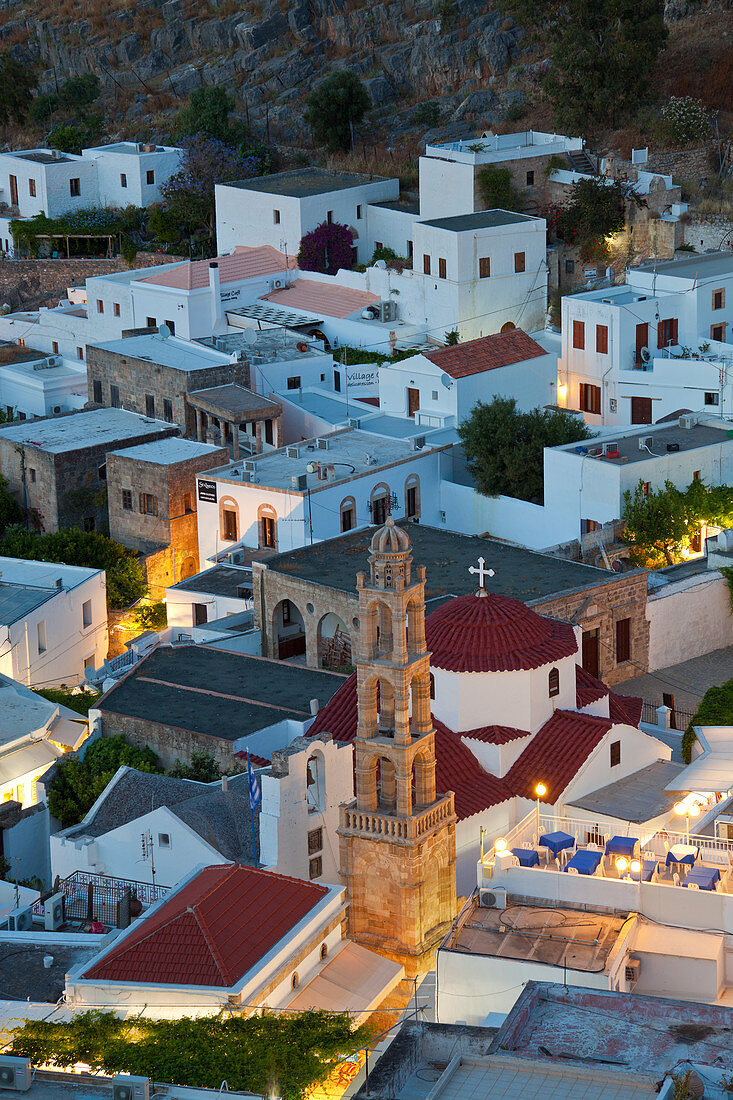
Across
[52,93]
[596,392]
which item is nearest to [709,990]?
[596,392]

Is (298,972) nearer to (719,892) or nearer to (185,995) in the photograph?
(185,995)

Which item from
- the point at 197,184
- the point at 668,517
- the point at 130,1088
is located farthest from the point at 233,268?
the point at 130,1088

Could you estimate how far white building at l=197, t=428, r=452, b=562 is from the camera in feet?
194

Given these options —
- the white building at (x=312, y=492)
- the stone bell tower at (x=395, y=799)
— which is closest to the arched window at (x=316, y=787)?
the stone bell tower at (x=395, y=799)

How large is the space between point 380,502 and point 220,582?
232 inches

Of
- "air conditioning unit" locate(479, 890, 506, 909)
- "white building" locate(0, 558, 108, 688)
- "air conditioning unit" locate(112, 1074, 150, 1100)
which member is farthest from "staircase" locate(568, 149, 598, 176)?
"air conditioning unit" locate(112, 1074, 150, 1100)

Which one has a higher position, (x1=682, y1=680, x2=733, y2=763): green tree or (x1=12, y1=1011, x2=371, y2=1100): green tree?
(x1=12, y1=1011, x2=371, y2=1100): green tree

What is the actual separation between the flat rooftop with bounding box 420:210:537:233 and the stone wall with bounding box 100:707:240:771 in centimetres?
2952

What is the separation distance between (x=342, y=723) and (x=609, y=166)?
39990 millimetres

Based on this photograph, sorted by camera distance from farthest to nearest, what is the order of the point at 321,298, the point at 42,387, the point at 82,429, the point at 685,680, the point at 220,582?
the point at 321,298
the point at 42,387
the point at 82,429
the point at 220,582
the point at 685,680

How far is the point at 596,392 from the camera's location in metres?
66.2

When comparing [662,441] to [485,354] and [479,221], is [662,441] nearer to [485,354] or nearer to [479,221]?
[485,354]

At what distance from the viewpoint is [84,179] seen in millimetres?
93375

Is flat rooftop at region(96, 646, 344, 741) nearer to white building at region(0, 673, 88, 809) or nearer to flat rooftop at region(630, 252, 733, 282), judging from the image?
white building at region(0, 673, 88, 809)
